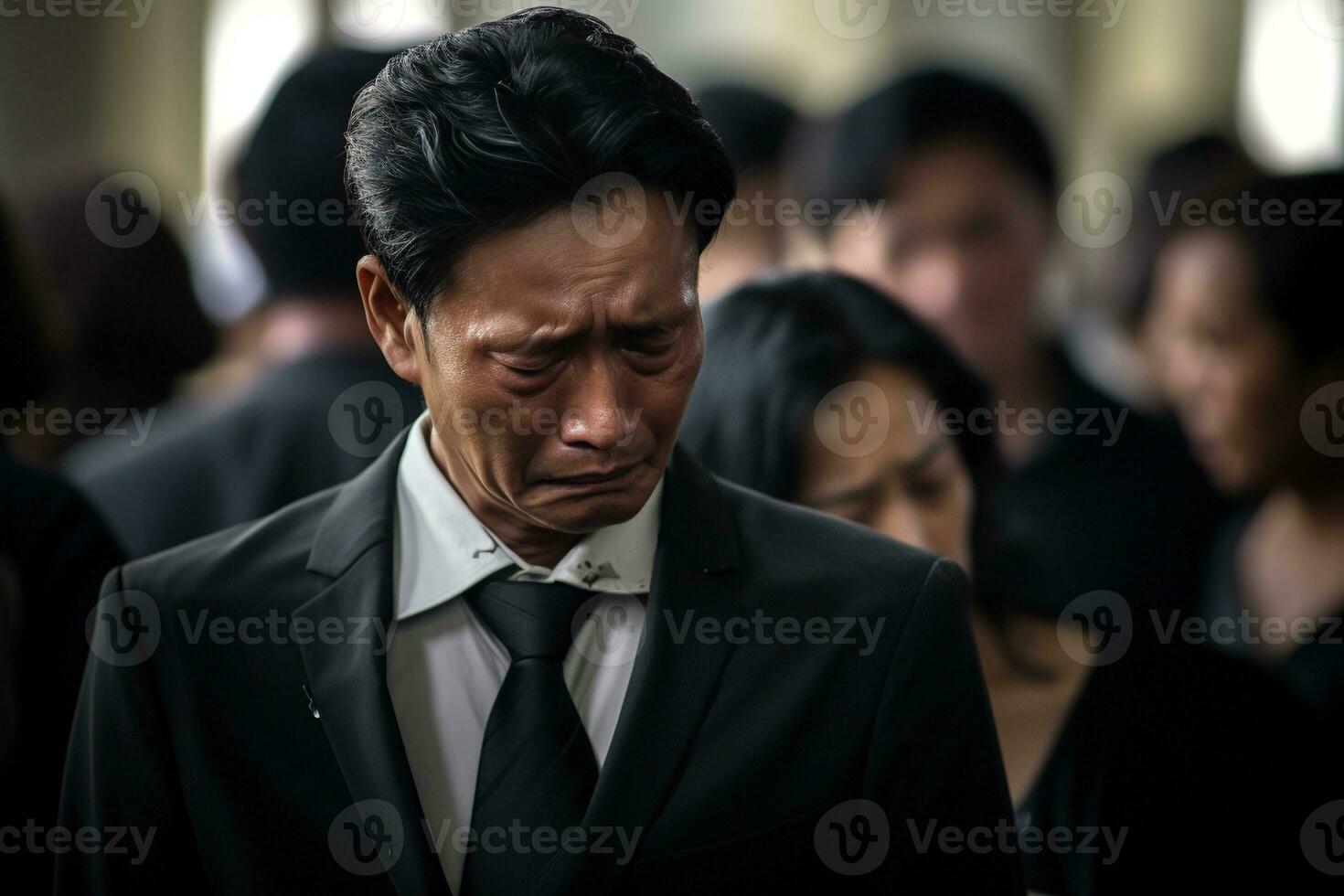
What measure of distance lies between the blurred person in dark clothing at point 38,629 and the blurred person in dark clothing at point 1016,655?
81cm

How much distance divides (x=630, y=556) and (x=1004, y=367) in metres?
1.94

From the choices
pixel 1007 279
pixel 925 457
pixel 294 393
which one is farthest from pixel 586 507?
pixel 1007 279

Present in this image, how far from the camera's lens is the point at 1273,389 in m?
2.99

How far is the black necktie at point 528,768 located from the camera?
1.44 m

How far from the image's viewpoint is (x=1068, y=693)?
2180 millimetres

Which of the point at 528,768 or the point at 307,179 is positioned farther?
the point at 307,179

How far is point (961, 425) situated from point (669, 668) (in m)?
0.85

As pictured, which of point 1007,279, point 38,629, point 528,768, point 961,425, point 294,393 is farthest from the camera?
point 1007,279

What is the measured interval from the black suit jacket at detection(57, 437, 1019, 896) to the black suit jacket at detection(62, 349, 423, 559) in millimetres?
654

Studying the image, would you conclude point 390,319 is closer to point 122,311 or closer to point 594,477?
point 594,477

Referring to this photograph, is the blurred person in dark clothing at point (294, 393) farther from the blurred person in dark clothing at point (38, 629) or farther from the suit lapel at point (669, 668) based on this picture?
the suit lapel at point (669, 668)

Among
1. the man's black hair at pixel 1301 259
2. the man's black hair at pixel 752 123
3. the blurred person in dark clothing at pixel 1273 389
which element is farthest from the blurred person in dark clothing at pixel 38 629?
the man's black hair at pixel 752 123

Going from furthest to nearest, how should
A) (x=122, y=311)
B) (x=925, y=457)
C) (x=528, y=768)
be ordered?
(x=122, y=311) < (x=925, y=457) < (x=528, y=768)

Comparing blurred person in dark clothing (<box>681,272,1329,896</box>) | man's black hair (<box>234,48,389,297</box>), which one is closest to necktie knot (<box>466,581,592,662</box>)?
blurred person in dark clothing (<box>681,272,1329,896</box>)
